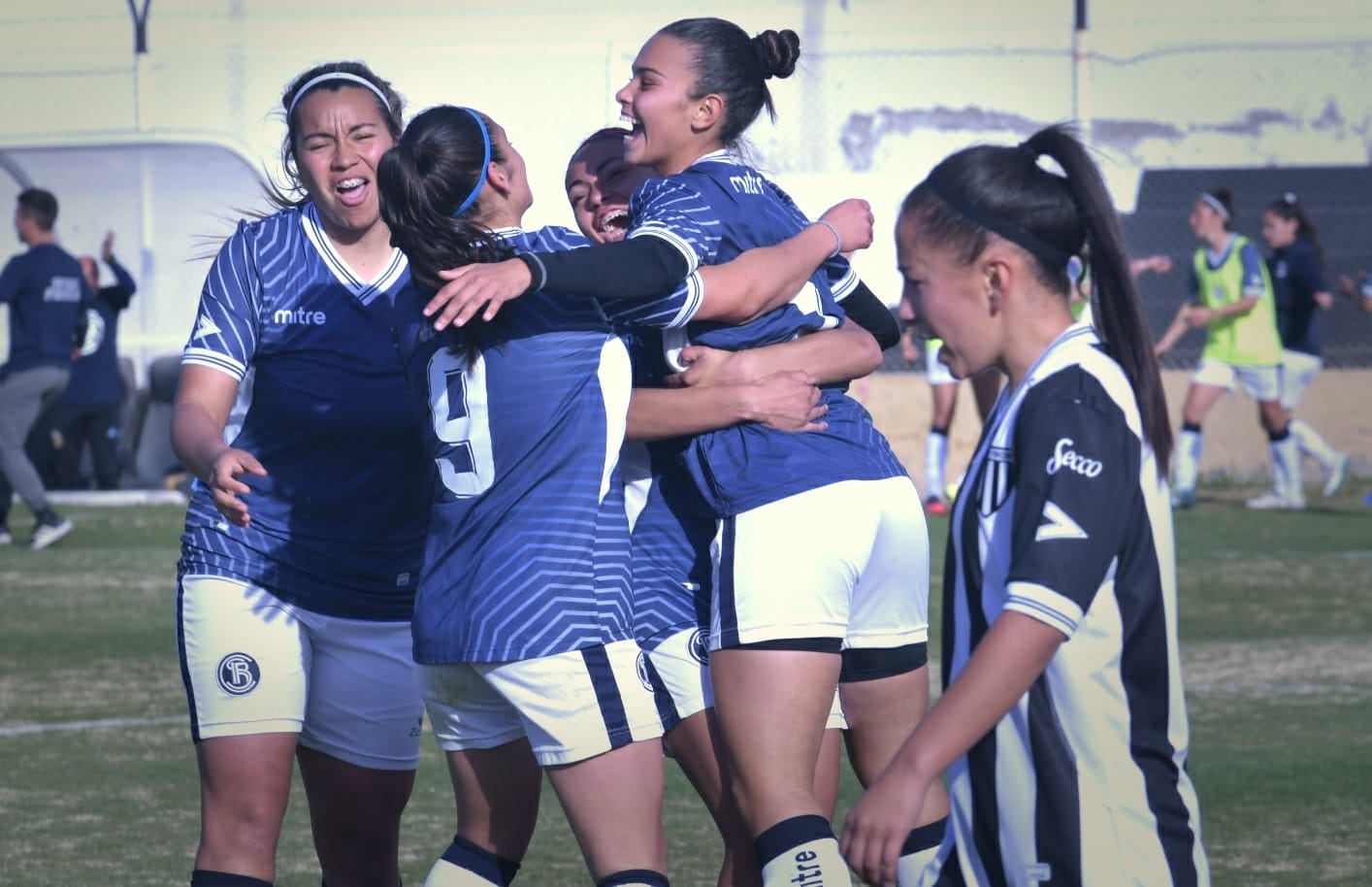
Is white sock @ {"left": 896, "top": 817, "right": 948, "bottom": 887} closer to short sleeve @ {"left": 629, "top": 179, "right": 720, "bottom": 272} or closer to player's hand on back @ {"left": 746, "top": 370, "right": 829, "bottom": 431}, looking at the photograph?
player's hand on back @ {"left": 746, "top": 370, "right": 829, "bottom": 431}

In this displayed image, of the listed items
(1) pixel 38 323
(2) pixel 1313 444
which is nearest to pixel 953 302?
(1) pixel 38 323

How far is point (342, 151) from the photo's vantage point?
4039mm

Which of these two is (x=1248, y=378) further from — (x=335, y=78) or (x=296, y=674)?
(x=296, y=674)

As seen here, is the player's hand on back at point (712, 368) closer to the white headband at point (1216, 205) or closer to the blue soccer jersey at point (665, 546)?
the blue soccer jersey at point (665, 546)

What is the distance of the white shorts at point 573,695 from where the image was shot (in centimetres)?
330

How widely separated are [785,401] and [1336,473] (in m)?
12.6

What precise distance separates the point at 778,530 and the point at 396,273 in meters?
1.17

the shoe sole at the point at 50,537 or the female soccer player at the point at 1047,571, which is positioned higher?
the female soccer player at the point at 1047,571

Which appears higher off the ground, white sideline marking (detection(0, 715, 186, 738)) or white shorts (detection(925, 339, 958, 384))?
white shorts (detection(925, 339, 958, 384))

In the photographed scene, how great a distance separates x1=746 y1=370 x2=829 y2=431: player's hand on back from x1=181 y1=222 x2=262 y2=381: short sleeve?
47.2 inches

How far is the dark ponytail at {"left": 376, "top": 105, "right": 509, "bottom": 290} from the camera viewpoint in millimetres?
3301

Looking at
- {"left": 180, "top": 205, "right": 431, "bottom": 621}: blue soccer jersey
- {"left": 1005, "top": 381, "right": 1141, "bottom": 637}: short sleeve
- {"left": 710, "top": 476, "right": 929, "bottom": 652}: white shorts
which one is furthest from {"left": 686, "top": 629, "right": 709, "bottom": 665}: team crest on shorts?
{"left": 1005, "top": 381, "right": 1141, "bottom": 637}: short sleeve

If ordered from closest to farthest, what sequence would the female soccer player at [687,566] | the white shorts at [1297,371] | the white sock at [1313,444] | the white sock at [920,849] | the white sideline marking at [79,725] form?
the female soccer player at [687,566] → the white sock at [920,849] → the white sideline marking at [79,725] → the white sock at [1313,444] → the white shorts at [1297,371]

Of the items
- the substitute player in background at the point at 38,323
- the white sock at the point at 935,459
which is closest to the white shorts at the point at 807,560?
the substitute player in background at the point at 38,323
